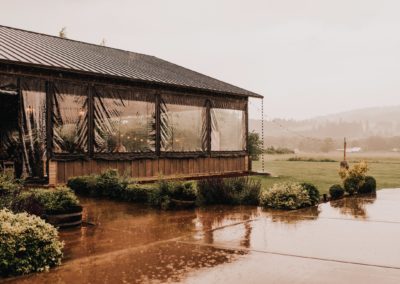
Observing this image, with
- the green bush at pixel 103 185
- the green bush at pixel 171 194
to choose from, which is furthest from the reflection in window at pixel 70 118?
the green bush at pixel 171 194

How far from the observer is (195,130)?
18.8 metres

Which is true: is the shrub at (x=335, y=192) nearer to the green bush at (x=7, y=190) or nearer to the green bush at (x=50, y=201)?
the green bush at (x=50, y=201)

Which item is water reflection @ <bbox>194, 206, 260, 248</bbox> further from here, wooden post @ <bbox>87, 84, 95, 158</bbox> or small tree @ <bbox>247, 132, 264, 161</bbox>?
small tree @ <bbox>247, 132, 264, 161</bbox>

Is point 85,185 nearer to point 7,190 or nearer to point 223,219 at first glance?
point 7,190

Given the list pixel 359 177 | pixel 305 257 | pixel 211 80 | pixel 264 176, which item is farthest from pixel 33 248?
pixel 211 80

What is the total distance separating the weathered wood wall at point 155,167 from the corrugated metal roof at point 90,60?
2912mm

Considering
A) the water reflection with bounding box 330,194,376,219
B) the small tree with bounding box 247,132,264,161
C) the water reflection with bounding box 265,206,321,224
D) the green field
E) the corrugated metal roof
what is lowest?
the water reflection with bounding box 265,206,321,224

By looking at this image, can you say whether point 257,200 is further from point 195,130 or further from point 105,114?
point 195,130

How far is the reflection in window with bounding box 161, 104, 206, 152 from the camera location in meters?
17.4

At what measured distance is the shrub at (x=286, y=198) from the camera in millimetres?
10047

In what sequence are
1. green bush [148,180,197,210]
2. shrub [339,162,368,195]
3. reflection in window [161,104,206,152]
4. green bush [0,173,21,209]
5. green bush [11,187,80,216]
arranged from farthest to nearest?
reflection in window [161,104,206,152]
shrub [339,162,368,195]
green bush [148,180,197,210]
green bush [11,187,80,216]
green bush [0,173,21,209]

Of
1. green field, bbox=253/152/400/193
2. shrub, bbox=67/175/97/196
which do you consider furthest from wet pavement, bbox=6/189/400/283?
green field, bbox=253/152/400/193

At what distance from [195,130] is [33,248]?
13.7 metres

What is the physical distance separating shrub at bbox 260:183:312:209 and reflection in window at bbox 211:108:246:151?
914cm
